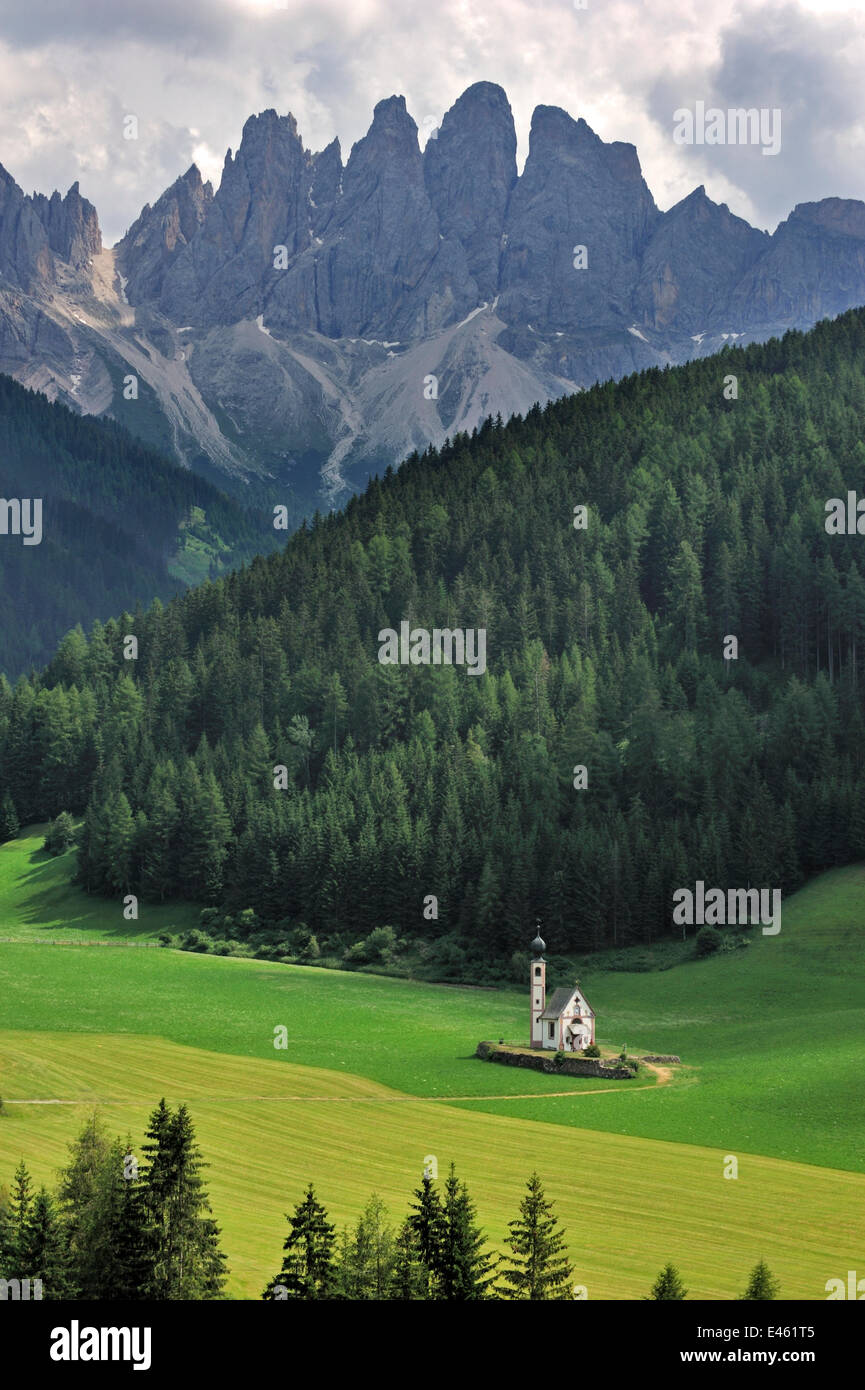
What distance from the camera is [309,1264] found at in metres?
43.4

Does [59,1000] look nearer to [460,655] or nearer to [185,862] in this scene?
[185,862]

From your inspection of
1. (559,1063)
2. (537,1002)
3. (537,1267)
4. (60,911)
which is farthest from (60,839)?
(537,1267)

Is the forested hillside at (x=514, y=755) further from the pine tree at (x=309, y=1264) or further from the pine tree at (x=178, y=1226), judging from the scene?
the pine tree at (x=309, y=1264)

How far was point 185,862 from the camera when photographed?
159m

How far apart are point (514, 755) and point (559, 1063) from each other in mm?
69986

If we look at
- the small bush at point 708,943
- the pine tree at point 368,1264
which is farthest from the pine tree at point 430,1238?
the small bush at point 708,943

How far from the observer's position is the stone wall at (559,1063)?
293 feet

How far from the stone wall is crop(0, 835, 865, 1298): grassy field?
179 cm

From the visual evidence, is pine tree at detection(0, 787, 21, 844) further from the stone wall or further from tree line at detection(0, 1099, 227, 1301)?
tree line at detection(0, 1099, 227, 1301)

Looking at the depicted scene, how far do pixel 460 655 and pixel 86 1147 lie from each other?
13664cm

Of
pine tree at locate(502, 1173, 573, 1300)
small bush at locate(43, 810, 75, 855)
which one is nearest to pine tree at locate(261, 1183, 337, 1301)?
pine tree at locate(502, 1173, 573, 1300)

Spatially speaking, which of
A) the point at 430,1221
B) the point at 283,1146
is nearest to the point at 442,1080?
the point at 283,1146

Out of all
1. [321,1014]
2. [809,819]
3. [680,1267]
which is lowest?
[680,1267]

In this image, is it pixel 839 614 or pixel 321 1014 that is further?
pixel 839 614
